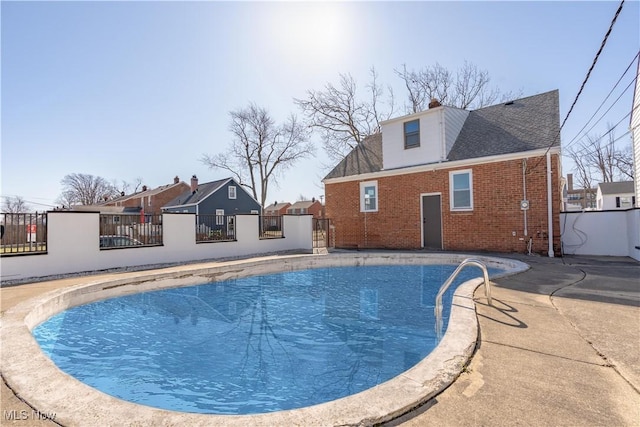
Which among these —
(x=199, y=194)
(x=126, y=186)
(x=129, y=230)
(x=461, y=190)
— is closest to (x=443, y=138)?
(x=461, y=190)

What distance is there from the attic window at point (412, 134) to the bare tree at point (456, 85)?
10.5 m

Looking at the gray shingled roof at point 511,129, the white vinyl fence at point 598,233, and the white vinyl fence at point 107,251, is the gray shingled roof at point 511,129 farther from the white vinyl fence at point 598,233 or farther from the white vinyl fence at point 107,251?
the white vinyl fence at point 107,251

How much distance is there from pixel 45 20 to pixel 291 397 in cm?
1063

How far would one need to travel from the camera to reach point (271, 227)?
1452cm

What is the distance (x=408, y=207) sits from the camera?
13.2 meters

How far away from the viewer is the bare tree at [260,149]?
32.5 metres

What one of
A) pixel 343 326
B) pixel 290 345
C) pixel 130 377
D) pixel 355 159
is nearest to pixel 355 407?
pixel 290 345

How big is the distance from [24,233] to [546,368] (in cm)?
1140

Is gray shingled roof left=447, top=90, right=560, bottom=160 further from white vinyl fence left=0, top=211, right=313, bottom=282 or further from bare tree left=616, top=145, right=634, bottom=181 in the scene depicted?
bare tree left=616, top=145, right=634, bottom=181

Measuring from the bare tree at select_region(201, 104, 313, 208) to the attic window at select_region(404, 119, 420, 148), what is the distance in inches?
790

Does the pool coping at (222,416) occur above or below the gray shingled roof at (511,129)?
below

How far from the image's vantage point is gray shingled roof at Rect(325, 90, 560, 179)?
35.6 feet

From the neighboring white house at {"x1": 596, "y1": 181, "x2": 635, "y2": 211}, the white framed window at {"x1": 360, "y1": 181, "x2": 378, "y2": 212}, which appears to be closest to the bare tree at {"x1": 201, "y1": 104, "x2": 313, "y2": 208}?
the white framed window at {"x1": 360, "y1": 181, "x2": 378, "y2": 212}

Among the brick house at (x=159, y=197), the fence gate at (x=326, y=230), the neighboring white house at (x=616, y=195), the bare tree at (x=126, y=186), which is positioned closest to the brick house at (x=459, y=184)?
the fence gate at (x=326, y=230)
